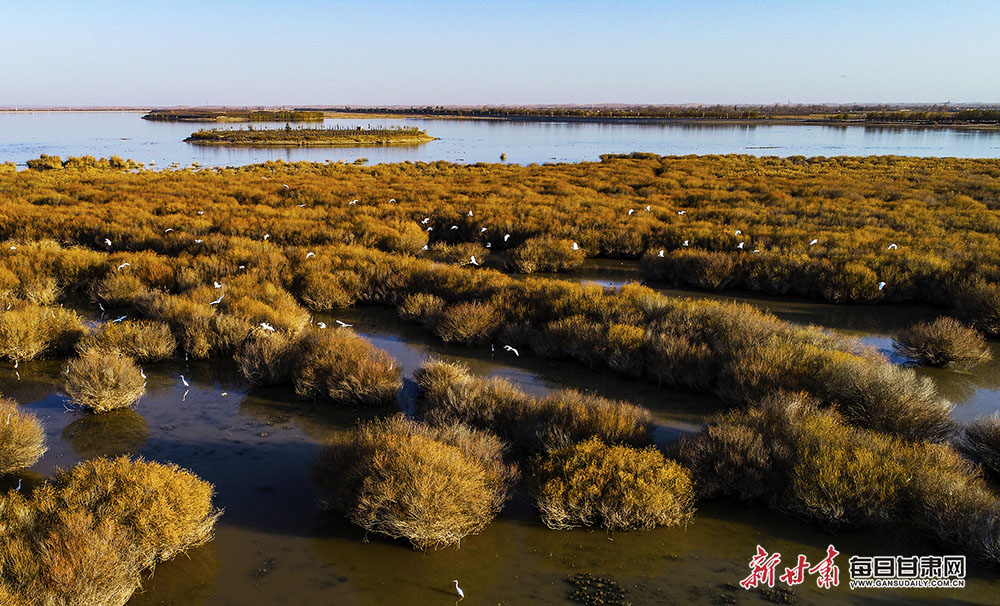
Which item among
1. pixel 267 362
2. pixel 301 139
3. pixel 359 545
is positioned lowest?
pixel 359 545

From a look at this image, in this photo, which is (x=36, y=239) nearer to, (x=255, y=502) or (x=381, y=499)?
(x=255, y=502)

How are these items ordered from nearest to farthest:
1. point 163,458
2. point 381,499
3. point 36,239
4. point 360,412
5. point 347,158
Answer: point 381,499
point 163,458
point 360,412
point 36,239
point 347,158

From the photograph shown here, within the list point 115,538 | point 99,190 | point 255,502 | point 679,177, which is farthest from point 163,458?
point 679,177

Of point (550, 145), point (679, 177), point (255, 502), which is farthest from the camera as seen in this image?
point (550, 145)

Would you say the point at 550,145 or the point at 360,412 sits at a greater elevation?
the point at 550,145

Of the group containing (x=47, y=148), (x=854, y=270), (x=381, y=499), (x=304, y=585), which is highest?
(x=47, y=148)

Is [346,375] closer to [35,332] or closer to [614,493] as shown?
[614,493]

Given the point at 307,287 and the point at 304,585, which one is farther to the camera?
the point at 307,287

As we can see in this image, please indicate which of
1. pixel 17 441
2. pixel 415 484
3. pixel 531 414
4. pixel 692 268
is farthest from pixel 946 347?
pixel 17 441
